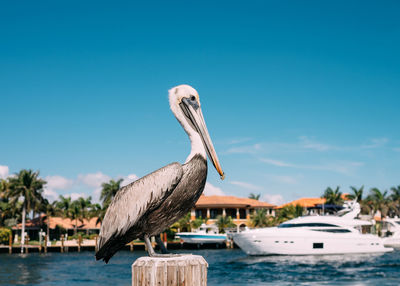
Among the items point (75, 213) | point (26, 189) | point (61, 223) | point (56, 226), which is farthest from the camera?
point (61, 223)

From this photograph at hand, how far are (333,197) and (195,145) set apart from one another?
90381mm

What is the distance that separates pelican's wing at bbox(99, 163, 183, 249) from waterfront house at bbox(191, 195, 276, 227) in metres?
68.0

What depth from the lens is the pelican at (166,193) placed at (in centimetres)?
366

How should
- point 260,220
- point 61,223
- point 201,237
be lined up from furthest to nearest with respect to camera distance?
1. point 61,223
2. point 260,220
3. point 201,237

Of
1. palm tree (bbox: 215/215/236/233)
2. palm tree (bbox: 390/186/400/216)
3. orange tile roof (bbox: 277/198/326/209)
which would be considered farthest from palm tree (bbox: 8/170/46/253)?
palm tree (bbox: 390/186/400/216)

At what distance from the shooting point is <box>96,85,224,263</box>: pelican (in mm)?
3660

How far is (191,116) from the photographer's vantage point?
3873 millimetres

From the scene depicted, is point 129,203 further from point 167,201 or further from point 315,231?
point 315,231

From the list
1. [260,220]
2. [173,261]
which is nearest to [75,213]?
[260,220]

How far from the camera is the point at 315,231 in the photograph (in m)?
45.4

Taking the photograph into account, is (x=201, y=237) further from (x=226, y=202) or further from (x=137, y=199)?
(x=137, y=199)

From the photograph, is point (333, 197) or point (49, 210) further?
point (333, 197)

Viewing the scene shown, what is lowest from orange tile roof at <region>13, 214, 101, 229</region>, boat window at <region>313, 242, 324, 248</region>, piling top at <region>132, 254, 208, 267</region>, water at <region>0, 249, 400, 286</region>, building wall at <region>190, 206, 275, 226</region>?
water at <region>0, 249, 400, 286</region>

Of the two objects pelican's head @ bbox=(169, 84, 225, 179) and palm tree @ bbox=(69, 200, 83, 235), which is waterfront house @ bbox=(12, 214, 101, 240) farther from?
pelican's head @ bbox=(169, 84, 225, 179)
